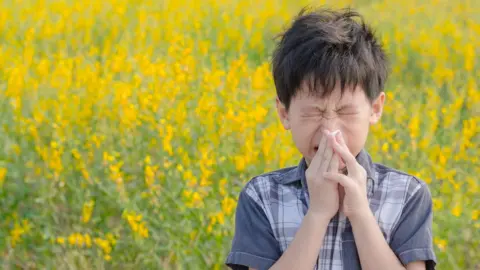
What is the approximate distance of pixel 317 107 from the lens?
1.87 meters

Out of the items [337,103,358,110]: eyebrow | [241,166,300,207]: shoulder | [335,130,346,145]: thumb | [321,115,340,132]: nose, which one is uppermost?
[337,103,358,110]: eyebrow

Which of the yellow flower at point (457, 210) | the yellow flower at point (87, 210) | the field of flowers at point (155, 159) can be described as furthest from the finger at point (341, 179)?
the yellow flower at point (87, 210)

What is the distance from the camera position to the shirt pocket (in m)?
1.90

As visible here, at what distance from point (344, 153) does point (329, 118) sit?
9 centimetres

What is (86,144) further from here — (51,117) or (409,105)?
(409,105)

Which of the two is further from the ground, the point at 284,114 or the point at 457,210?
Result: the point at 284,114

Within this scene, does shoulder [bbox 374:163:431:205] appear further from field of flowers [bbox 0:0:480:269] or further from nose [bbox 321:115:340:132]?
field of flowers [bbox 0:0:480:269]

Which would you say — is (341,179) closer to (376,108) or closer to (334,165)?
(334,165)

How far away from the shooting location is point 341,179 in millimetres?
1805

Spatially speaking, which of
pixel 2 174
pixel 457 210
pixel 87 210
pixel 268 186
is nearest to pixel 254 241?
pixel 268 186

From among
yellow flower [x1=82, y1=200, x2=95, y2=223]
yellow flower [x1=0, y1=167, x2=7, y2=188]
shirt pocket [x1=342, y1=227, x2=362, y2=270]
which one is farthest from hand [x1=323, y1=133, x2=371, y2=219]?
yellow flower [x1=0, y1=167, x2=7, y2=188]

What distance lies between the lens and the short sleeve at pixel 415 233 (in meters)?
1.87

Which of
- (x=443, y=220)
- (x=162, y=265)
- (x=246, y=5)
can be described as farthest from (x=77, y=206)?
(x=246, y=5)

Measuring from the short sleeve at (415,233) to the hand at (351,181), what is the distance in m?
0.12
